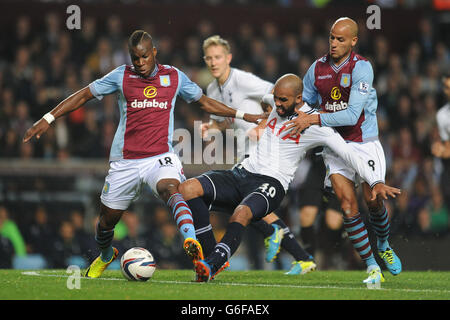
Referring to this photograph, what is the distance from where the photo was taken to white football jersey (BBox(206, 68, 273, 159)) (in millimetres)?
8805

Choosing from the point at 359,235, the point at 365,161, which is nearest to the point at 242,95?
the point at 365,161

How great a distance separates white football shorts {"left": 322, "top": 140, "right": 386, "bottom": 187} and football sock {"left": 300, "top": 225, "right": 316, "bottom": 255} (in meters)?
2.00

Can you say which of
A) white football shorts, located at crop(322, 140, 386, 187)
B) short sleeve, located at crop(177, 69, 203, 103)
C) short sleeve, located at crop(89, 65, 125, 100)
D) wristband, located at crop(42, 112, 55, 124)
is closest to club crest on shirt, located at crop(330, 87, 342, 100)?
white football shorts, located at crop(322, 140, 386, 187)

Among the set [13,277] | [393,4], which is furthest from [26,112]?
[393,4]

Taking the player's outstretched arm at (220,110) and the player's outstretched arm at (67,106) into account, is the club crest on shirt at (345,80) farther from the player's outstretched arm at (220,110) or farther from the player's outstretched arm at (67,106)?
the player's outstretched arm at (67,106)

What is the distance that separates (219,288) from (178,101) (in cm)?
794

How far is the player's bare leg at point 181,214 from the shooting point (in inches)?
246

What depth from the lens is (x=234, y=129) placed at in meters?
8.95

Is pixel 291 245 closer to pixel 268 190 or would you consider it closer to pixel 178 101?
pixel 268 190

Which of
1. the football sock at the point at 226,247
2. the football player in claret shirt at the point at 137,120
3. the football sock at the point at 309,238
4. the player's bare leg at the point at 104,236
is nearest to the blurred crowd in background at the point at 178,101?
the football sock at the point at 309,238

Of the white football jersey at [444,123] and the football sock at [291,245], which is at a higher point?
the white football jersey at [444,123]

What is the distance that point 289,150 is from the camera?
285 inches

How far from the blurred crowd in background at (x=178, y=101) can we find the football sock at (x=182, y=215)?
377 cm

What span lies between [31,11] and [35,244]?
267 inches
